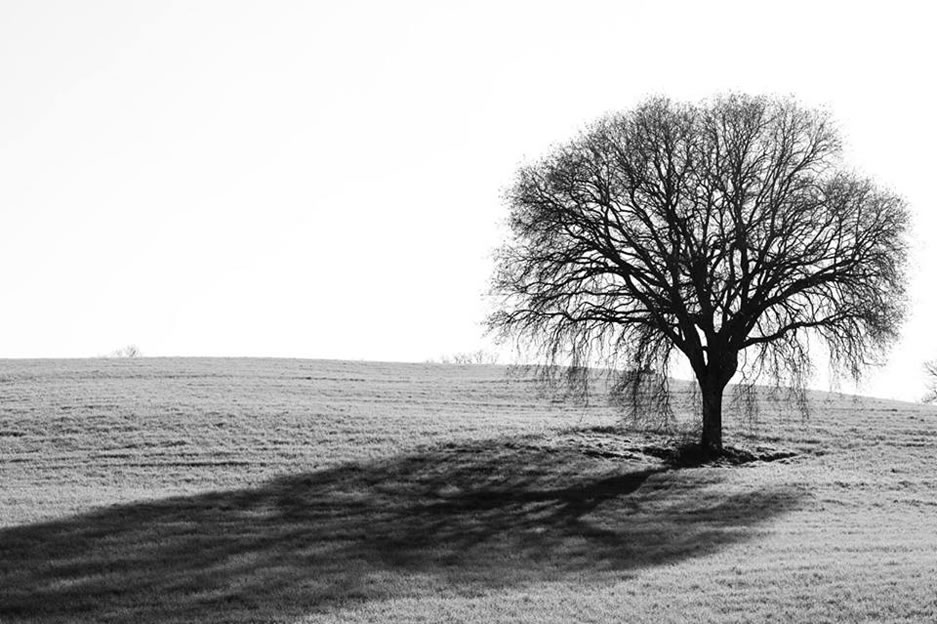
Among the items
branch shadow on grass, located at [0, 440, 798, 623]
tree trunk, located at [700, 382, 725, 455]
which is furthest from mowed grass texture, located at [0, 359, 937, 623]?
tree trunk, located at [700, 382, 725, 455]

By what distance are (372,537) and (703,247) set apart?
20.1m

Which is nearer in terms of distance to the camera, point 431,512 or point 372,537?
point 372,537

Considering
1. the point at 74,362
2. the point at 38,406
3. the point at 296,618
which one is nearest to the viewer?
the point at 296,618

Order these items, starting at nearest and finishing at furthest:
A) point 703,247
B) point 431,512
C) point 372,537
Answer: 1. point 372,537
2. point 431,512
3. point 703,247

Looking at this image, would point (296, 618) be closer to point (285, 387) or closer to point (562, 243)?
point (562, 243)

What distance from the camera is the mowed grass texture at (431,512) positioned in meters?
21.4

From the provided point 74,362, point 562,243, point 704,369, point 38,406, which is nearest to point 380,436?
point 562,243

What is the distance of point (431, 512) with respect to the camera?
31812 mm

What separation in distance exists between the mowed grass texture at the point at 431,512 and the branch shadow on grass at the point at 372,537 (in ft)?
0.35

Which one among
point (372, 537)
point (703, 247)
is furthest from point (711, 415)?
point (372, 537)

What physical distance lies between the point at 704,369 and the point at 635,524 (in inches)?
514

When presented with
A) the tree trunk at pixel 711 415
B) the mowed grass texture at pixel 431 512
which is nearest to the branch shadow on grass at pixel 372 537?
the mowed grass texture at pixel 431 512

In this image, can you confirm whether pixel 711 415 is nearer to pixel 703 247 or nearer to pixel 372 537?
pixel 703 247

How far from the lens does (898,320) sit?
41.2 m
